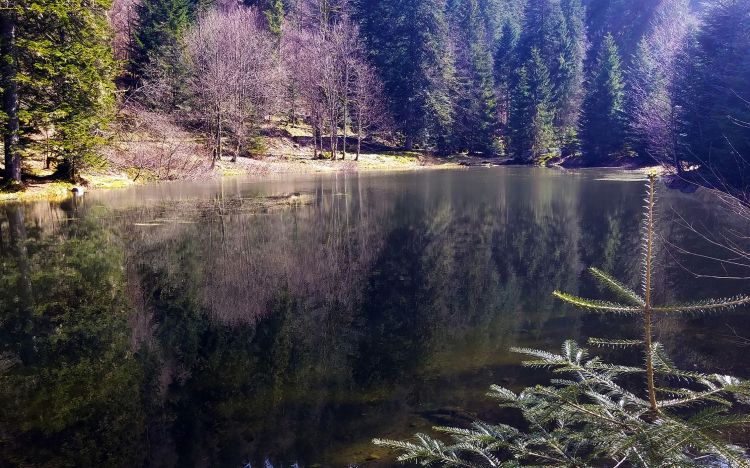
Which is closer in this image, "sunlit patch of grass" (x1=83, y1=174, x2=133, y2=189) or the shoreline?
the shoreline

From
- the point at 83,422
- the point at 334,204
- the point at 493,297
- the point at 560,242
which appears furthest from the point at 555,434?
the point at 334,204

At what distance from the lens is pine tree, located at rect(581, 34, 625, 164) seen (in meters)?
47.7

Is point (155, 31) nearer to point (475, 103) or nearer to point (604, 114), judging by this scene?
point (475, 103)

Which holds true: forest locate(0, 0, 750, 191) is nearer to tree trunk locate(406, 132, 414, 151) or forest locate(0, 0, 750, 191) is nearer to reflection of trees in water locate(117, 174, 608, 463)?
tree trunk locate(406, 132, 414, 151)

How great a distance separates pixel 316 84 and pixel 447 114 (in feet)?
47.6

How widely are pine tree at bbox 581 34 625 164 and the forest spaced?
0.18 m

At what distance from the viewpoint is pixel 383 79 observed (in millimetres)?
55688

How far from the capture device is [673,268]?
1085 centimetres

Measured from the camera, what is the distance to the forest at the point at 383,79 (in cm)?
2234

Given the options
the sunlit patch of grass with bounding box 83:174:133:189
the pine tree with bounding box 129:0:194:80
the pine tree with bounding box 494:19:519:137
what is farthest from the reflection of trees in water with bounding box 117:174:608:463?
the pine tree with bounding box 494:19:519:137

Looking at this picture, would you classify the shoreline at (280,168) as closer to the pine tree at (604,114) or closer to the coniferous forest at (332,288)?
the coniferous forest at (332,288)

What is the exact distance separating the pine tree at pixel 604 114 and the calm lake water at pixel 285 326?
113 ft

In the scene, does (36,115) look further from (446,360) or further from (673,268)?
(673,268)

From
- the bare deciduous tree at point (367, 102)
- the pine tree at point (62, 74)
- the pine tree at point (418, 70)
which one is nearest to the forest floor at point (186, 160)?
the pine tree at point (62, 74)
